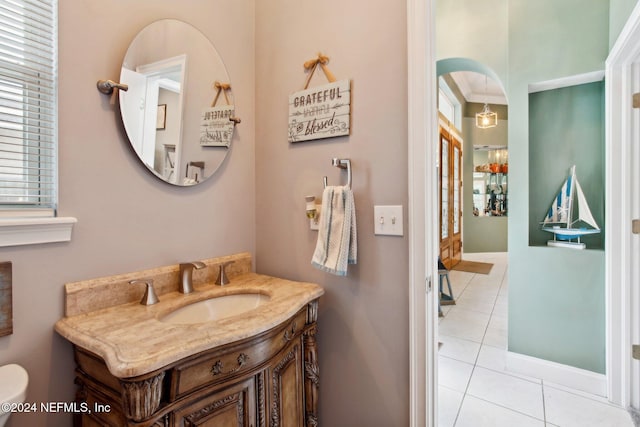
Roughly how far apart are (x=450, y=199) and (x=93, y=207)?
5266 mm

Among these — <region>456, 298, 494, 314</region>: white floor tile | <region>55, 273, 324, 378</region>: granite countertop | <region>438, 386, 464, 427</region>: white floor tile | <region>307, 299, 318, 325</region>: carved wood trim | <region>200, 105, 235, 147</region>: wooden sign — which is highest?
<region>200, 105, 235, 147</region>: wooden sign

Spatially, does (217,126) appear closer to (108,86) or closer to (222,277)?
(108,86)

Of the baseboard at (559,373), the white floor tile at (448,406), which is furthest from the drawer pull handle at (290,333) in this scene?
the baseboard at (559,373)

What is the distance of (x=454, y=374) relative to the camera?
2.21 m

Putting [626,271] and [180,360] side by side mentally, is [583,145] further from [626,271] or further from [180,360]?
[180,360]

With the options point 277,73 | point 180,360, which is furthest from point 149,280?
point 277,73

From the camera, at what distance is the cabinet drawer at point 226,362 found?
2.53 ft

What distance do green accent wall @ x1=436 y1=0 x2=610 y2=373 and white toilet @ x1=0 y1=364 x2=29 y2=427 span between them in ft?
8.71

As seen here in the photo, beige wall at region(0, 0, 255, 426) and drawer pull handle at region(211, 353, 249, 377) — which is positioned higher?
beige wall at region(0, 0, 255, 426)

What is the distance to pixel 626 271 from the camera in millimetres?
1759

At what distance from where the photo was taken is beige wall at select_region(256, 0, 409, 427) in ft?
3.88

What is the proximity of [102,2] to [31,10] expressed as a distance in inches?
8.5

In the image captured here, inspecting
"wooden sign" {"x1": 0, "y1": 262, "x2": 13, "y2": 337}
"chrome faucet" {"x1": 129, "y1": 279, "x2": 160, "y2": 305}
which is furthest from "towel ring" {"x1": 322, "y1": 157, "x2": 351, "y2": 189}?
"wooden sign" {"x1": 0, "y1": 262, "x2": 13, "y2": 337}

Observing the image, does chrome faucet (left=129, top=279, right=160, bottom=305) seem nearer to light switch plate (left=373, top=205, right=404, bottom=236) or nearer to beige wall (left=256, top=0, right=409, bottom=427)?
beige wall (left=256, top=0, right=409, bottom=427)
